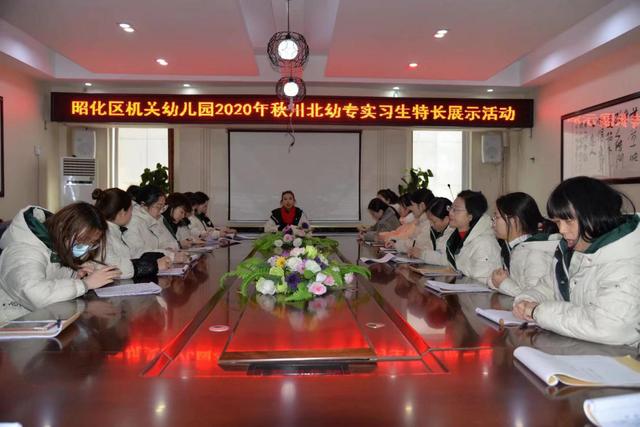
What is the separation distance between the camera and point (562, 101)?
19.7 feet

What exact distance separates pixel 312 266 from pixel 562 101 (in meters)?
4.87

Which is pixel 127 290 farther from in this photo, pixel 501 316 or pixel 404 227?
pixel 404 227

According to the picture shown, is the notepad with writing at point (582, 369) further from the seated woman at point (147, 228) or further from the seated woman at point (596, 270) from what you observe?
the seated woman at point (147, 228)

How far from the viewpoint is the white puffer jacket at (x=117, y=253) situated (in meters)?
2.77

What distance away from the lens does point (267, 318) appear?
6.20 ft

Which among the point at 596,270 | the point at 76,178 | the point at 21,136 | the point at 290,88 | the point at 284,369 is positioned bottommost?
the point at 284,369

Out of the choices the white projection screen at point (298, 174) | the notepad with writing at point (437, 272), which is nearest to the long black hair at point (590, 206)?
the notepad with writing at point (437, 272)

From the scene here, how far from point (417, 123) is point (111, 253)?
4149 millimetres

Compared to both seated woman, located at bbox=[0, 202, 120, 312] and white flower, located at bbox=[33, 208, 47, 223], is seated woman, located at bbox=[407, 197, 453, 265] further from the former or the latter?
white flower, located at bbox=[33, 208, 47, 223]

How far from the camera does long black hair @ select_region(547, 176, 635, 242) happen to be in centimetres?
160

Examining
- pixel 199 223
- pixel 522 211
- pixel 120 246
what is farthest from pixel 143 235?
pixel 522 211

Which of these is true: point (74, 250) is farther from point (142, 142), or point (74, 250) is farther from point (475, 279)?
point (142, 142)

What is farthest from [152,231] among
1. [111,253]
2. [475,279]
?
[475,279]

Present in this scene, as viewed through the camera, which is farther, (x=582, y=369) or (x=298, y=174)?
(x=298, y=174)
